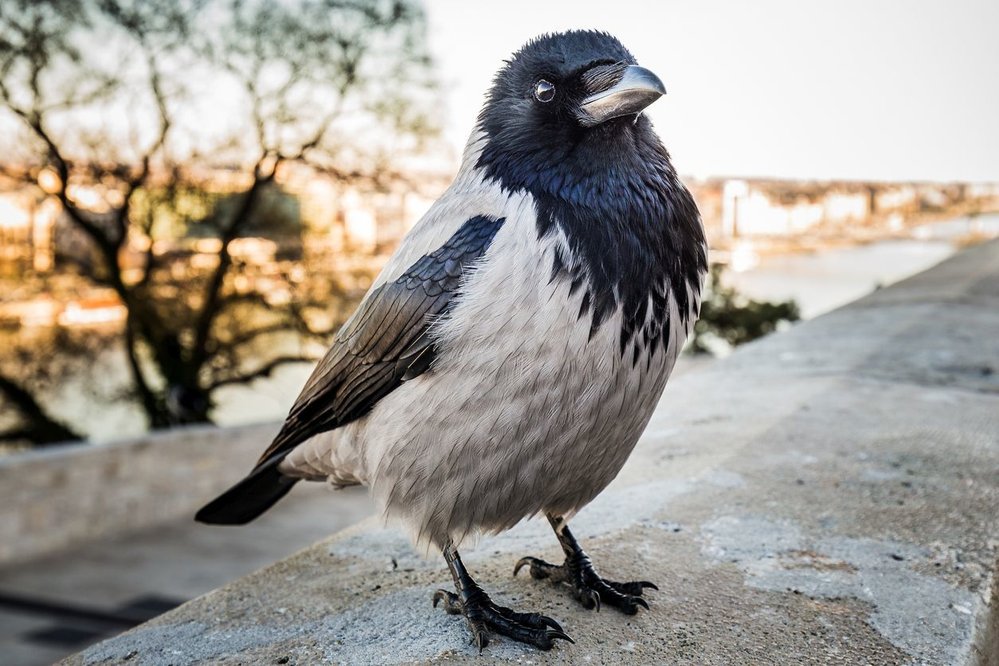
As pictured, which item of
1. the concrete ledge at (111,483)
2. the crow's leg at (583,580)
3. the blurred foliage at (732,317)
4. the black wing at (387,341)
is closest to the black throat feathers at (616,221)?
the black wing at (387,341)

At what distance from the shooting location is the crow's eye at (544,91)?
1.70 meters

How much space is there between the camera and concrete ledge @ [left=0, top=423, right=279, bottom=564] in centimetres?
1029

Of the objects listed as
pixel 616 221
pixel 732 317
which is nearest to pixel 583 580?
pixel 616 221

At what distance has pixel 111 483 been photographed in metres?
11.2

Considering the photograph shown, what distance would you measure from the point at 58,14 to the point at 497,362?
47.4ft

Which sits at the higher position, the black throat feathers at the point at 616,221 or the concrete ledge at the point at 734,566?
the black throat feathers at the point at 616,221

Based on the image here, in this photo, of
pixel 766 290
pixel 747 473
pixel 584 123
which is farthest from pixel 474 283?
pixel 766 290

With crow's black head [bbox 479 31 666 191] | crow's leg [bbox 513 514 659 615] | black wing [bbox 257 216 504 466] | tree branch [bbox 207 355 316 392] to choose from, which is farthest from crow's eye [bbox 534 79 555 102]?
tree branch [bbox 207 355 316 392]

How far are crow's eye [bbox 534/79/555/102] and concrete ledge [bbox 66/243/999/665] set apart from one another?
103 centimetres

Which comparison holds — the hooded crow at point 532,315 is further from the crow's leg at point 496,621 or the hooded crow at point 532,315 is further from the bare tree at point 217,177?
the bare tree at point 217,177

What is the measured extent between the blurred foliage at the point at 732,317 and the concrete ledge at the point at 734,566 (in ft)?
34.2

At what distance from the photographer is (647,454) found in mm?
2988

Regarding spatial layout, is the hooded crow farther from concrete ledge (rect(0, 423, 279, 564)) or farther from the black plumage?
concrete ledge (rect(0, 423, 279, 564))

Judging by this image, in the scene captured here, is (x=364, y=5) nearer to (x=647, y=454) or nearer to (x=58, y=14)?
(x=58, y=14)
